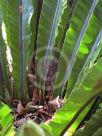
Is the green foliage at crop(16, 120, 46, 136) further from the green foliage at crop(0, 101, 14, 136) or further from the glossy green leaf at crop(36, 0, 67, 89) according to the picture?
the glossy green leaf at crop(36, 0, 67, 89)

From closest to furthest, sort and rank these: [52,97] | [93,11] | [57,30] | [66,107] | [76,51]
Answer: [66,107] < [93,11] < [76,51] < [57,30] < [52,97]

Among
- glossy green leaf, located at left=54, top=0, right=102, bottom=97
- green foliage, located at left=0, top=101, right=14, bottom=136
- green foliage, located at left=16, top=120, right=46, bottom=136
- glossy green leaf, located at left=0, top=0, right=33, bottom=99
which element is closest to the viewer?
green foliage, located at left=16, top=120, right=46, bottom=136

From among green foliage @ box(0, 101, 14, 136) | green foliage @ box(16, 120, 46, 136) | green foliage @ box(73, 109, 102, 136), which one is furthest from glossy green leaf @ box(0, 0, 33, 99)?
green foliage @ box(16, 120, 46, 136)

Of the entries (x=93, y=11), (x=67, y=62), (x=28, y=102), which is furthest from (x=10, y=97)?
(x=93, y=11)

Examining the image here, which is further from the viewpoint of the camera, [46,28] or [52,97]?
[52,97]

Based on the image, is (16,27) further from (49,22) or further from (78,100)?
(78,100)

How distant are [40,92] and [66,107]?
70 centimetres

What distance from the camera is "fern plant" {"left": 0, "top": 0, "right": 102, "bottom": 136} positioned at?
4.49 feet

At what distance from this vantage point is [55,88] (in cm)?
170

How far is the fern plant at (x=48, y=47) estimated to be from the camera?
137 centimetres

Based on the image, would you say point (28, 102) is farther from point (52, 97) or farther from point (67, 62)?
point (67, 62)

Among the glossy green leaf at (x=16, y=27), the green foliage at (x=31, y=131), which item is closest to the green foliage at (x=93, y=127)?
the green foliage at (x=31, y=131)

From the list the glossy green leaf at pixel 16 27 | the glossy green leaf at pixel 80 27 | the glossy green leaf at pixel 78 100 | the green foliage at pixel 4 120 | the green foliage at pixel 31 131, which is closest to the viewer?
the green foliage at pixel 31 131

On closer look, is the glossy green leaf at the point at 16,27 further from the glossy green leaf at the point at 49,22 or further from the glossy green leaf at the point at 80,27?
the glossy green leaf at the point at 80,27
